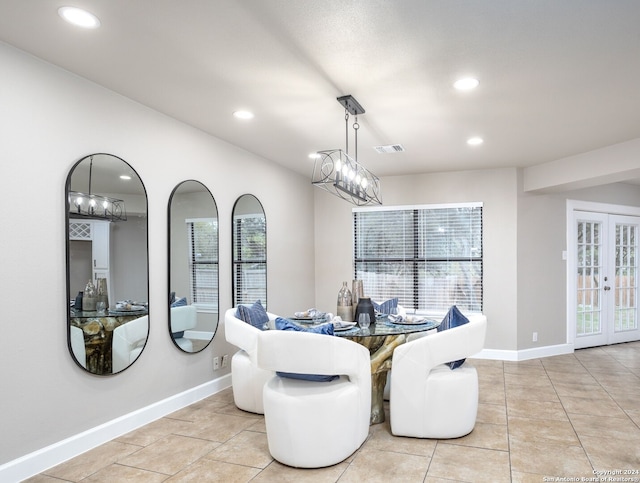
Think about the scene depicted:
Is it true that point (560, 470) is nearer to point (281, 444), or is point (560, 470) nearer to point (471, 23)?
point (281, 444)

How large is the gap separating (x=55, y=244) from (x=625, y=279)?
772 cm

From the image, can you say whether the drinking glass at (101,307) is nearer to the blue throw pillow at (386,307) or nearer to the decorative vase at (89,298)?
the decorative vase at (89,298)

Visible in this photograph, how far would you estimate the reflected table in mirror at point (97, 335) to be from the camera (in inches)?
115

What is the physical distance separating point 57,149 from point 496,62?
2777mm

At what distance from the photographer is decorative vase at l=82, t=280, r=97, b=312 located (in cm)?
296

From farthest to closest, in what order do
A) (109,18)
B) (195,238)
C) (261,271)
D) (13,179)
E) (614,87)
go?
(261,271) → (195,238) → (614,87) → (13,179) → (109,18)

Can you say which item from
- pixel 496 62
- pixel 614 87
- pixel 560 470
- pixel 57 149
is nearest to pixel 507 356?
pixel 560 470

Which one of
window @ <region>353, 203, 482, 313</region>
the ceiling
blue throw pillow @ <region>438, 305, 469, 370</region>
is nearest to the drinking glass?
the ceiling

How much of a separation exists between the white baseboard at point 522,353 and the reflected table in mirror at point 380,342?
263 centimetres

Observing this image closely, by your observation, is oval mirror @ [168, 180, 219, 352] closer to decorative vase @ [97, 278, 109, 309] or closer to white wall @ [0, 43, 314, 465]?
white wall @ [0, 43, 314, 465]

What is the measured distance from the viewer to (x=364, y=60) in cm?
264

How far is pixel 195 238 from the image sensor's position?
4.04 meters

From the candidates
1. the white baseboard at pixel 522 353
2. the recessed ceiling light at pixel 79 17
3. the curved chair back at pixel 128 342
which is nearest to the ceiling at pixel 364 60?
the recessed ceiling light at pixel 79 17

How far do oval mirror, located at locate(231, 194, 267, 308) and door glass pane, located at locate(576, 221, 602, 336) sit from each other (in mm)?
4514
